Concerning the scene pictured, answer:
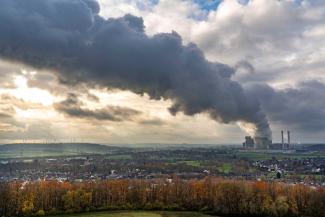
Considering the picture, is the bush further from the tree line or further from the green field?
the green field

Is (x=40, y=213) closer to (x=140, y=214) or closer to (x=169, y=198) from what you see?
(x=140, y=214)

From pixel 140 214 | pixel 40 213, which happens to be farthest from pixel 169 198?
pixel 40 213

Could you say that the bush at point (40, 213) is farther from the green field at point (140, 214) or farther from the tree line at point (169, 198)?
the green field at point (140, 214)

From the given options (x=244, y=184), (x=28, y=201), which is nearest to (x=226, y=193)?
(x=244, y=184)

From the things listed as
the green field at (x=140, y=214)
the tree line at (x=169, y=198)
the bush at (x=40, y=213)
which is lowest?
the bush at (x=40, y=213)

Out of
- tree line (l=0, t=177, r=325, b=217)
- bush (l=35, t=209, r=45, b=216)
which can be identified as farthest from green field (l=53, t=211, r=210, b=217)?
bush (l=35, t=209, r=45, b=216)

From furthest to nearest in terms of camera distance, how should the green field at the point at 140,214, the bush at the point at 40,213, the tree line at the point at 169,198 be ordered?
the tree line at the point at 169,198
the bush at the point at 40,213
the green field at the point at 140,214

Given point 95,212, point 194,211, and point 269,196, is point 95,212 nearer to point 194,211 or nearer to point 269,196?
point 194,211

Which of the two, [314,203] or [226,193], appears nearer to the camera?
[314,203]

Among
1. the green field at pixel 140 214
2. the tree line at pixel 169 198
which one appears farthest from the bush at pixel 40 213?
the green field at pixel 140 214
